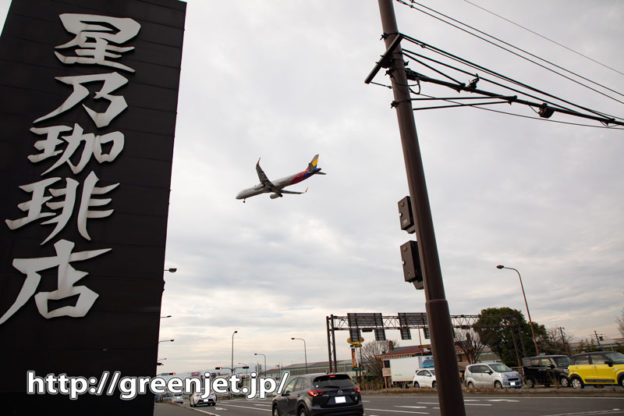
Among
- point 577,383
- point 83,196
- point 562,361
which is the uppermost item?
point 83,196

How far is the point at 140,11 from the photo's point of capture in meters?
12.6

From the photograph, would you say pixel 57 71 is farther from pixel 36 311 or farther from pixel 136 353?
pixel 136 353

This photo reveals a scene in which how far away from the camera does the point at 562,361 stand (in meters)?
21.2

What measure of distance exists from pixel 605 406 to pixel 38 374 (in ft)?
52.8

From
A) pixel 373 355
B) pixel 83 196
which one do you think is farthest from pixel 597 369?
pixel 373 355

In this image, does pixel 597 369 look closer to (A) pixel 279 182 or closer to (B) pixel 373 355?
(A) pixel 279 182

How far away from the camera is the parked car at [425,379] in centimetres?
2889

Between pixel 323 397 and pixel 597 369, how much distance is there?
49.4ft

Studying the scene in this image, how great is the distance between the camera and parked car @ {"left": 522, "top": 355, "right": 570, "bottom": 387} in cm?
2090

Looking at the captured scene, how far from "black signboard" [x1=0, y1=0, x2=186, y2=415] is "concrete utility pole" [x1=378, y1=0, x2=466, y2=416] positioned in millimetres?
7353

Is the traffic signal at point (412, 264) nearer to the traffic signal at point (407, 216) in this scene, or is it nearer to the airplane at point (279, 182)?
the traffic signal at point (407, 216)

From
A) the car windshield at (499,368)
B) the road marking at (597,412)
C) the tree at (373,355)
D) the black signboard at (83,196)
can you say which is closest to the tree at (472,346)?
the tree at (373,355)

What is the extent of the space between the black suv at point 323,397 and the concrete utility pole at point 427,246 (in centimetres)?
640

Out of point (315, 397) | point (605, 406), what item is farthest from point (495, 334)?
point (315, 397)
